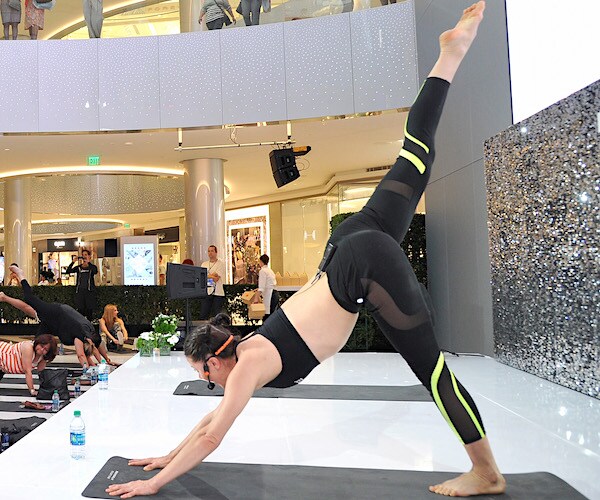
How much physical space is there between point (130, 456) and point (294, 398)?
1534 millimetres

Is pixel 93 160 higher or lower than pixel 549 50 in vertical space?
higher

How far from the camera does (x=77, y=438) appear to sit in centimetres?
290

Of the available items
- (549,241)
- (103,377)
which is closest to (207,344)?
(103,377)

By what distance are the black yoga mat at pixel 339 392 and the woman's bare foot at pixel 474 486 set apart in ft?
5.78

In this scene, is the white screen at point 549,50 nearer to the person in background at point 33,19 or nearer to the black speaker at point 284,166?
the black speaker at point 284,166

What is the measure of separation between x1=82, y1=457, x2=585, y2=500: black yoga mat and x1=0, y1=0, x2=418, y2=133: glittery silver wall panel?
21.1ft

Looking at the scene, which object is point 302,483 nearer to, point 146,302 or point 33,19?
point 33,19

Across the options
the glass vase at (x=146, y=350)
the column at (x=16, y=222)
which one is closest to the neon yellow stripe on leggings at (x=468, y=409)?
the glass vase at (x=146, y=350)

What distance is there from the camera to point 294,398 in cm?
432

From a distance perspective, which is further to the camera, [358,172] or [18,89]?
[358,172]

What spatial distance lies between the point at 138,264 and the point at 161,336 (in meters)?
5.60

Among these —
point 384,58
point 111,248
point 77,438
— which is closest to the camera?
point 77,438

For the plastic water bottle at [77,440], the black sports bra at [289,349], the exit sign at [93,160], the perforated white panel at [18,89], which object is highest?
the perforated white panel at [18,89]

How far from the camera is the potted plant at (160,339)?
6.61 meters
